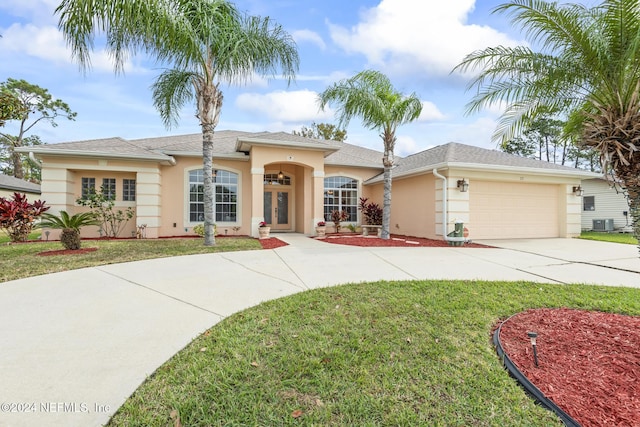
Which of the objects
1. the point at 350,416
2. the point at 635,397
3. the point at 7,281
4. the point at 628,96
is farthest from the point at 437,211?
the point at 7,281

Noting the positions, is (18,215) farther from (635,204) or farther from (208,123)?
(635,204)

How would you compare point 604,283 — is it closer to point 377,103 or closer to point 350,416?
point 350,416

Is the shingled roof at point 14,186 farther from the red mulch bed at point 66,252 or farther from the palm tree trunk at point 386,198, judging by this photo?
the palm tree trunk at point 386,198

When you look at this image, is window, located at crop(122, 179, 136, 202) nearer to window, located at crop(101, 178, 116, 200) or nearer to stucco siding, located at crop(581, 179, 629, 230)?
window, located at crop(101, 178, 116, 200)

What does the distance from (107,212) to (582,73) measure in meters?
15.1

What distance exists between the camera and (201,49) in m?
8.50

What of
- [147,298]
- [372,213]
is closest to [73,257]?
[147,298]

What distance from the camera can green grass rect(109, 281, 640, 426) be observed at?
2043mm

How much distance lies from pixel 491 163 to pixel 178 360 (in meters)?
12.4

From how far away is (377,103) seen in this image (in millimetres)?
10141

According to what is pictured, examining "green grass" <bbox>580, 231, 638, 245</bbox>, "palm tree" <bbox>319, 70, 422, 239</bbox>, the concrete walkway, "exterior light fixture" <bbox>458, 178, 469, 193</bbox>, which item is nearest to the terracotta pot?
the concrete walkway

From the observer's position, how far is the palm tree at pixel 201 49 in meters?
5.98

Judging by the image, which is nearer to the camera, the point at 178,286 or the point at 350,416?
the point at 350,416

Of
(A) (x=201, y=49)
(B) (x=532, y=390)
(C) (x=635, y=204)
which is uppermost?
(A) (x=201, y=49)
